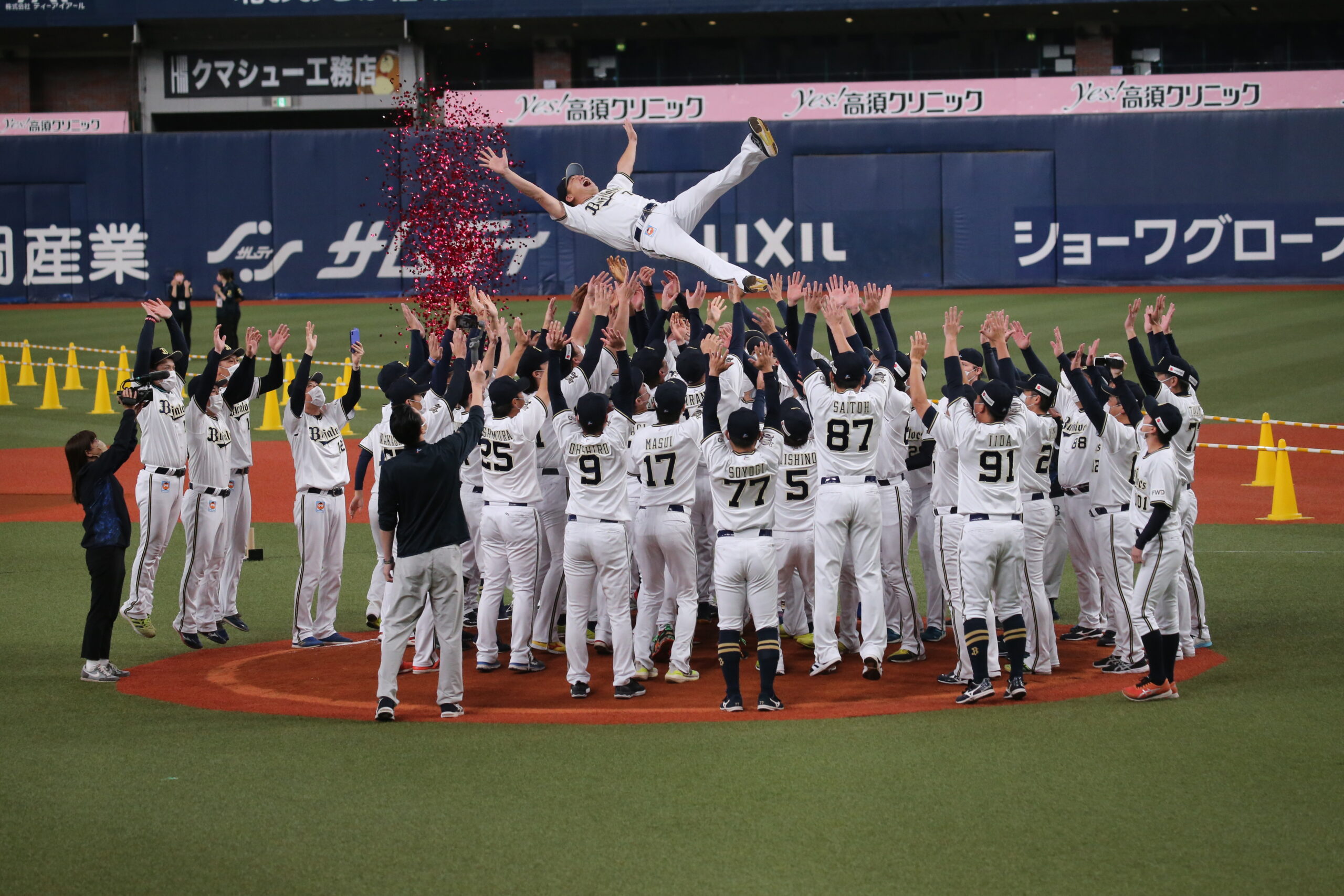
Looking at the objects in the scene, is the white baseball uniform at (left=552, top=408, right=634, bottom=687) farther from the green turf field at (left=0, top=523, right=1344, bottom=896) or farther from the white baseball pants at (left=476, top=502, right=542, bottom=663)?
the green turf field at (left=0, top=523, right=1344, bottom=896)

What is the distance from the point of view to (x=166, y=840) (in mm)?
6113

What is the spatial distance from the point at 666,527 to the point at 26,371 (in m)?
22.2

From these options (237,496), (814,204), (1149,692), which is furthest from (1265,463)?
(814,204)

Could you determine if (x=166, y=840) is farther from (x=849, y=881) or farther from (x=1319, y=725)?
(x=1319, y=725)

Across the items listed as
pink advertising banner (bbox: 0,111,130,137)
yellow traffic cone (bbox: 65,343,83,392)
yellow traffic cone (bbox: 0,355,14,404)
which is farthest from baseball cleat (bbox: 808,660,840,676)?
pink advertising banner (bbox: 0,111,130,137)

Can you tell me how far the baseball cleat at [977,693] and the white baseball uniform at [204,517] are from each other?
19.1 feet

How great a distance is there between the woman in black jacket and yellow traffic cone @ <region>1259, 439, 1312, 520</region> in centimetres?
1212

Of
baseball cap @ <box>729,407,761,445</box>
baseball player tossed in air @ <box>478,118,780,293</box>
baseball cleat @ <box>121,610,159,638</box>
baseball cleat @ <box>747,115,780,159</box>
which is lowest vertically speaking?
baseball cleat @ <box>121,610,159,638</box>

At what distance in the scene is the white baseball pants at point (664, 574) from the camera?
29.7 feet

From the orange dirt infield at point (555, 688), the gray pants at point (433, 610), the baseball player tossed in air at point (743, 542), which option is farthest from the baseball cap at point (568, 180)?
the orange dirt infield at point (555, 688)

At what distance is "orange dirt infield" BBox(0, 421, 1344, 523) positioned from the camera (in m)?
16.3

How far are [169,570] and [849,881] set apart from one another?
9.75 meters

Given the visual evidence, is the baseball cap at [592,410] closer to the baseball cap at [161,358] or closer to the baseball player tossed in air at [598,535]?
the baseball player tossed in air at [598,535]

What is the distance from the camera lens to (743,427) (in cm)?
859
